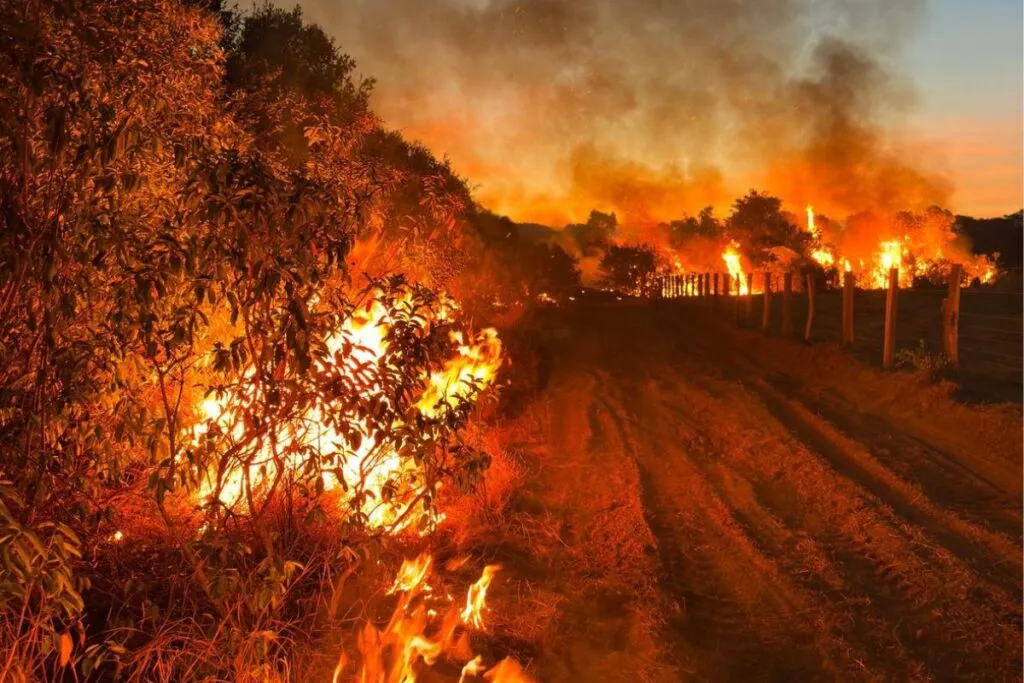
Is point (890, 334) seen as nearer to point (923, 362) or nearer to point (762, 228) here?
point (923, 362)

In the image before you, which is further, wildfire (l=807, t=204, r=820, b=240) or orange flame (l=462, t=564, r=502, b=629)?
wildfire (l=807, t=204, r=820, b=240)

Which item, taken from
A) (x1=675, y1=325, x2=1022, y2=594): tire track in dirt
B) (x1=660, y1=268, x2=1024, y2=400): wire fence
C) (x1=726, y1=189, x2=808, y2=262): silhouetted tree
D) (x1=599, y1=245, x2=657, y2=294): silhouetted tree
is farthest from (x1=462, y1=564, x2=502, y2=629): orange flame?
(x1=599, y1=245, x2=657, y2=294): silhouetted tree

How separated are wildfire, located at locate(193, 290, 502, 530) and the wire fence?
10.1 m

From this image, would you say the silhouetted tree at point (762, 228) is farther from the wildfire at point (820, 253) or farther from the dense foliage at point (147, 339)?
the dense foliage at point (147, 339)

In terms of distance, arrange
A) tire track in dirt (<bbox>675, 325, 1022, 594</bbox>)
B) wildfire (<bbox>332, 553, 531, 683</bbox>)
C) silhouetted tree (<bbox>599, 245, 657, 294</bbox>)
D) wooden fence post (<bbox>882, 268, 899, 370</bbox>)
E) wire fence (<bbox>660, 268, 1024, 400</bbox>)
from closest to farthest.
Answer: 1. wildfire (<bbox>332, 553, 531, 683</bbox>)
2. tire track in dirt (<bbox>675, 325, 1022, 594</bbox>)
3. wire fence (<bbox>660, 268, 1024, 400</bbox>)
4. wooden fence post (<bbox>882, 268, 899, 370</bbox>)
5. silhouetted tree (<bbox>599, 245, 657, 294</bbox>)

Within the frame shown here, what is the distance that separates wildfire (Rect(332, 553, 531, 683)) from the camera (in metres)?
4.96

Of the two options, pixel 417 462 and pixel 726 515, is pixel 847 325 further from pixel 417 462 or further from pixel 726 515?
pixel 417 462

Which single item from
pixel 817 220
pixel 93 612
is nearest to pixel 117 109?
pixel 93 612

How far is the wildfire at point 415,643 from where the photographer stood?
496 cm

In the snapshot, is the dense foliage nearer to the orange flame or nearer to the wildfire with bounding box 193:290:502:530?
the wildfire with bounding box 193:290:502:530

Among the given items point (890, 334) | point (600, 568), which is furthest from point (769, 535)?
point (890, 334)

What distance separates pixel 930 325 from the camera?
23703mm

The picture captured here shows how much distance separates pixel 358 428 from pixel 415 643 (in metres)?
1.61

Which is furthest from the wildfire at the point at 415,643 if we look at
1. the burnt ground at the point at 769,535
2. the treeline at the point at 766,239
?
the treeline at the point at 766,239
